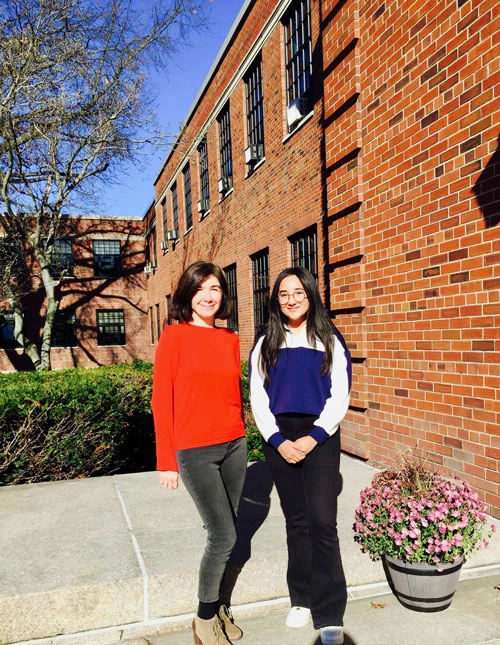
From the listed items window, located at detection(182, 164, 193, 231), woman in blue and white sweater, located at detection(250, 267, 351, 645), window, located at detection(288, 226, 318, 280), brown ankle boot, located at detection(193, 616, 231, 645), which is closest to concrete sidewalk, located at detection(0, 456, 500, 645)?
brown ankle boot, located at detection(193, 616, 231, 645)

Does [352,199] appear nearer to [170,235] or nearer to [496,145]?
[496,145]

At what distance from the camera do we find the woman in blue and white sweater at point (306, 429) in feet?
8.68

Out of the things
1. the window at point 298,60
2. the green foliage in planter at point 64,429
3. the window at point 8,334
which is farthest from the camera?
the window at point 8,334

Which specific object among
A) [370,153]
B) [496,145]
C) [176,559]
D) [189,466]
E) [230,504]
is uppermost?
[370,153]

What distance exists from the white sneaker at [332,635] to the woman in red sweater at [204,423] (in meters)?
0.54

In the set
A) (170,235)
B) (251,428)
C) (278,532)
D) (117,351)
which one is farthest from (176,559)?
(117,351)

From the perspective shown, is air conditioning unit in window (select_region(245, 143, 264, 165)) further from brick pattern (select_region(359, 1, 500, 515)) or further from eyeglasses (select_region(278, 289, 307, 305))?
eyeglasses (select_region(278, 289, 307, 305))

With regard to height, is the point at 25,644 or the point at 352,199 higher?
the point at 352,199

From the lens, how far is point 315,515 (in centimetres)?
263

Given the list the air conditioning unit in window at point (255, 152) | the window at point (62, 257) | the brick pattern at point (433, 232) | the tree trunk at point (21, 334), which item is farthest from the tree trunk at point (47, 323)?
the brick pattern at point (433, 232)

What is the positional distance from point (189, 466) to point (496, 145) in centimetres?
328

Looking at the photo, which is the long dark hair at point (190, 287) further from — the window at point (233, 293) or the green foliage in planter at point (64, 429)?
the window at point (233, 293)

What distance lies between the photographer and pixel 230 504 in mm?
2648

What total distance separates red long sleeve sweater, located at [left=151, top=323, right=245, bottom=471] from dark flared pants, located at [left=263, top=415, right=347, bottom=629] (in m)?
0.34
